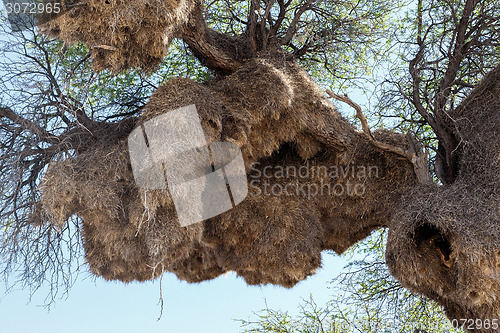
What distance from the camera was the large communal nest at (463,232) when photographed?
7074 mm

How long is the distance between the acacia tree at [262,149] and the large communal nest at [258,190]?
0.08 feet

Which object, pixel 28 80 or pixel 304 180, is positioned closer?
pixel 28 80

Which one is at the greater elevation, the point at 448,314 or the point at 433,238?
the point at 433,238

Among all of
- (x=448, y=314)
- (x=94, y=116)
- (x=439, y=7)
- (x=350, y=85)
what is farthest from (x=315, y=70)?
(x=448, y=314)

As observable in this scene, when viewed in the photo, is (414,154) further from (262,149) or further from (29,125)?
(29,125)

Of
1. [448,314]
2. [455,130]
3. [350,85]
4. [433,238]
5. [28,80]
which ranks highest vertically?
[28,80]

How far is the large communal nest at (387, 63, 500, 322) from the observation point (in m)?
7.07

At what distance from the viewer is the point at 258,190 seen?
906cm

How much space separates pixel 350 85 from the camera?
11930mm

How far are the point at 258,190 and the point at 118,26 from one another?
3.46 meters

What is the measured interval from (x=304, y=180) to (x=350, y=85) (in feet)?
11.5

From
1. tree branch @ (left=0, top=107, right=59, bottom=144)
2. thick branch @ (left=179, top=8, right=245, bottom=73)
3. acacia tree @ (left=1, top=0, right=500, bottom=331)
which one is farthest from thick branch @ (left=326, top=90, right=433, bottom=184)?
tree branch @ (left=0, top=107, right=59, bottom=144)

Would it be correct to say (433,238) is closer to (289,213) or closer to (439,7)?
(289,213)

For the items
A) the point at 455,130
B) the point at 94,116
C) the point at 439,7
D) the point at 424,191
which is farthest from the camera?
the point at 439,7
